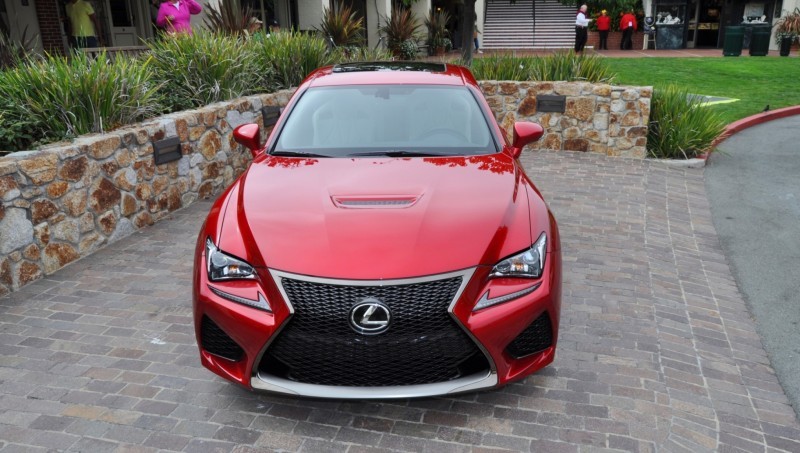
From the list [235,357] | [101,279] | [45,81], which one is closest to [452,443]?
[235,357]

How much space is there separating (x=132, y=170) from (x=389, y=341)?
14.6 ft

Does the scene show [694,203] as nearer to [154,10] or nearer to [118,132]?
[118,132]

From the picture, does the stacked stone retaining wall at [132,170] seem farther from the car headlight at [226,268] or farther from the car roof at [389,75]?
the car headlight at [226,268]

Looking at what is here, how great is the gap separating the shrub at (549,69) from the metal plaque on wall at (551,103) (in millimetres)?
781

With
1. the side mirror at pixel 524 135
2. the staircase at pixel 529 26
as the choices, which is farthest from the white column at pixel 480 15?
the side mirror at pixel 524 135

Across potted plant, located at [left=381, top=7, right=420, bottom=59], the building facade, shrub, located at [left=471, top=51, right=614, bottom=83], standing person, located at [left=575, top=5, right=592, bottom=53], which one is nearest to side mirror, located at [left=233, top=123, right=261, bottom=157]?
the building facade

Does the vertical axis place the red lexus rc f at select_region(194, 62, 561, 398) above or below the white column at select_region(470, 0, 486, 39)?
below

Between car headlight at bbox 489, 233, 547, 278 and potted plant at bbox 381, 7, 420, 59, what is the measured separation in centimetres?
1976

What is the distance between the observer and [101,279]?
18.0 feet

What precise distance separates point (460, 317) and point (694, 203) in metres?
5.79

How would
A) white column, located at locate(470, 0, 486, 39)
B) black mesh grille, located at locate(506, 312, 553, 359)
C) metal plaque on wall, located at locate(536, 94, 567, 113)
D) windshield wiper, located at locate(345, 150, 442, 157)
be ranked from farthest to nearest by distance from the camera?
white column, located at locate(470, 0, 486, 39) → metal plaque on wall, located at locate(536, 94, 567, 113) → windshield wiper, located at locate(345, 150, 442, 157) → black mesh grille, located at locate(506, 312, 553, 359)

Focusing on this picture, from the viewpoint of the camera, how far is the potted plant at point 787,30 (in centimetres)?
2556

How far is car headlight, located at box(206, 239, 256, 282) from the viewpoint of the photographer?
10.9 ft

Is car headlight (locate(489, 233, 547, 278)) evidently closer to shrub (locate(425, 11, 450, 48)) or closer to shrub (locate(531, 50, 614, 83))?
shrub (locate(531, 50, 614, 83))
